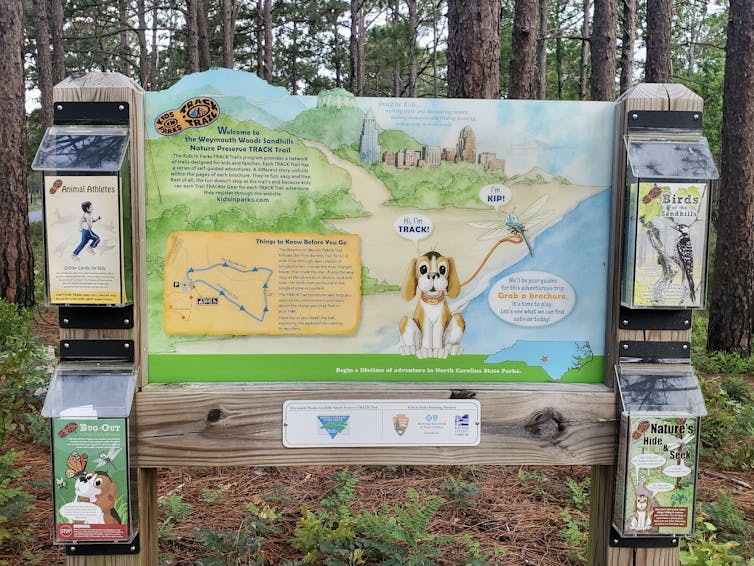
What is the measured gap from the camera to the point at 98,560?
1772mm

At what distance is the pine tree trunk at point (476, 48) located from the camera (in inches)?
135

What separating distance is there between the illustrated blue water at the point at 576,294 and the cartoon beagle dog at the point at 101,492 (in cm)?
106

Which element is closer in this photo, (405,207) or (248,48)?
(405,207)

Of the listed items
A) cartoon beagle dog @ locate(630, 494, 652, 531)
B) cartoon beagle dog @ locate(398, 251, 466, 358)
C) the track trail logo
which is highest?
the track trail logo

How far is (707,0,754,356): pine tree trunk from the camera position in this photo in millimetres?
6766

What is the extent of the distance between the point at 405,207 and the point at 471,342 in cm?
44

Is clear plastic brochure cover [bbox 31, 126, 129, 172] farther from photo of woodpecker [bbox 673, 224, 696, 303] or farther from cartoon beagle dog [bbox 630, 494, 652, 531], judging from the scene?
cartoon beagle dog [bbox 630, 494, 652, 531]

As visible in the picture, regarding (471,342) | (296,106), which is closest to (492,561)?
(471,342)

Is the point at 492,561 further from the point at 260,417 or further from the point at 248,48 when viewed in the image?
the point at 248,48

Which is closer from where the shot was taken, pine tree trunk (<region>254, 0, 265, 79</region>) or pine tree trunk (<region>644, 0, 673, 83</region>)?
pine tree trunk (<region>644, 0, 673, 83</region>)

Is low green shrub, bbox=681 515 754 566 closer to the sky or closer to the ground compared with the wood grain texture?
closer to the ground

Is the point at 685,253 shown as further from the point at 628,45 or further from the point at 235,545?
the point at 628,45

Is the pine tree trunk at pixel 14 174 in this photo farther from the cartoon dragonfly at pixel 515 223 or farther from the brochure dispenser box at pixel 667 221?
the brochure dispenser box at pixel 667 221

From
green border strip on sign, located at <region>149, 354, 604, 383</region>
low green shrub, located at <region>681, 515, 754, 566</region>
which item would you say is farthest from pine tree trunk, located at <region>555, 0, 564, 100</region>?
green border strip on sign, located at <region>149, 354, 604, 383</region>
